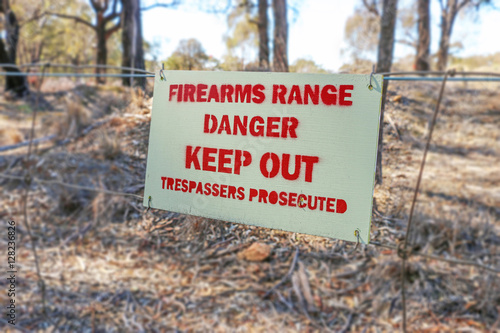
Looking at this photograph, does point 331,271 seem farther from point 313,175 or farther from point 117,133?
point 117,133

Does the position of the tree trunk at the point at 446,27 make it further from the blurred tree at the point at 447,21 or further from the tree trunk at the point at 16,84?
the tree trunk at the point at 16,84

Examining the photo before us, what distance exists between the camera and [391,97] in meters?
1.24

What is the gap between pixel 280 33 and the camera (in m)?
2.51

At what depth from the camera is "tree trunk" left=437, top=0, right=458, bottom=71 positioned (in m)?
8.59

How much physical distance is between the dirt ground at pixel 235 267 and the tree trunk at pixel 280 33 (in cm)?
69

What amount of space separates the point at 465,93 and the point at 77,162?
448 centimetres

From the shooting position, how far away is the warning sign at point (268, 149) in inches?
31.5

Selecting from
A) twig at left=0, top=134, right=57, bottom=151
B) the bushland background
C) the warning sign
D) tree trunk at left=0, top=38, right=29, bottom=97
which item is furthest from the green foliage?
the warning sign

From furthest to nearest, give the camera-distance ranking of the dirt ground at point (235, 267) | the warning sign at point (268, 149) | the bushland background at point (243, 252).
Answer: the dirt ground at point (235, 267) → the bushland background at point (243, 252) → the warning sign at point (268, 149)

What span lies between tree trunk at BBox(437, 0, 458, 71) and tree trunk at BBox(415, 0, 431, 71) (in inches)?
52.7

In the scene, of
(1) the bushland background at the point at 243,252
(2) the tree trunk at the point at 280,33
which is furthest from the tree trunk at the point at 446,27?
(2) the tree trunk at the point at 280,33

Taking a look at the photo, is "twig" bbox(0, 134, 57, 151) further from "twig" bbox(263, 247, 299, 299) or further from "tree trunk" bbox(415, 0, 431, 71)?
"tree trunk" bbox(415, 0, 431, 71)

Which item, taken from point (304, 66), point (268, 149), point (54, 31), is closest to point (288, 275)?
point (304, 66)

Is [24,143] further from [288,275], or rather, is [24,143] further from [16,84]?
[16,84]
